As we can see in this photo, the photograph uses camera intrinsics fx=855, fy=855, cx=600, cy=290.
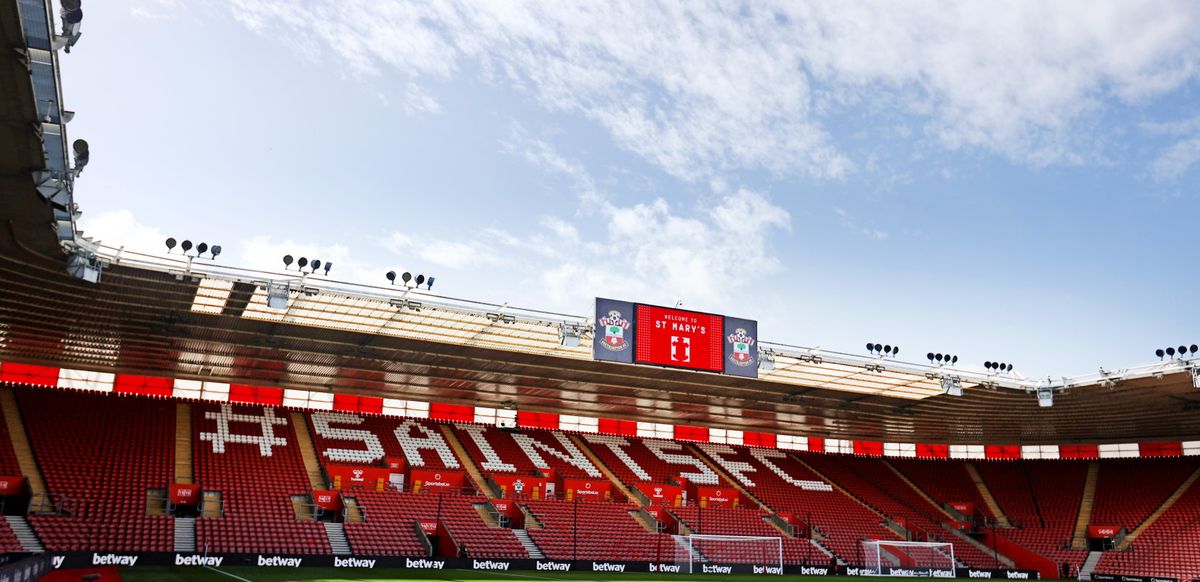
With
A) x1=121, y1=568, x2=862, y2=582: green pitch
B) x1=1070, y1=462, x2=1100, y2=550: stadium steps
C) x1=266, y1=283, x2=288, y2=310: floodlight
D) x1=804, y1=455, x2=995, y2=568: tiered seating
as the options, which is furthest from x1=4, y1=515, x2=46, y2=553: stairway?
x1=1070, y1=462, x2=1100, y2=550: stadium steps

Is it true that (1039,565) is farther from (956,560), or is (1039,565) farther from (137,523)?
(137,523)

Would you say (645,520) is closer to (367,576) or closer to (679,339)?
(679,339)

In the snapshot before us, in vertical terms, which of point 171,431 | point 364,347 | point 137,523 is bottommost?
point 137,523

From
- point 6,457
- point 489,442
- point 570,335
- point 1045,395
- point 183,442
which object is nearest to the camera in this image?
point 570,335

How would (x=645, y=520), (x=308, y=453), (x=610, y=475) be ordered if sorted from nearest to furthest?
(x=308, y=453) → (x=645, y=520) → (x=610, y=475)

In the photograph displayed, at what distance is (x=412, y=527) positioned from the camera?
3600 cm

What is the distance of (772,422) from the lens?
165ft

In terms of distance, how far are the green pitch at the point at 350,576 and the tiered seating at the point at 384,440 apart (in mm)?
10788

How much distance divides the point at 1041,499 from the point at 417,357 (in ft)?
129

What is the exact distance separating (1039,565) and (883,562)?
10133mm

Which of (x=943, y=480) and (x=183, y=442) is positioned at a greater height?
(x=183, y=442)

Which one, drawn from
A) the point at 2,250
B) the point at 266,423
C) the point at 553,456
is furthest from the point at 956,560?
the point at 2,250

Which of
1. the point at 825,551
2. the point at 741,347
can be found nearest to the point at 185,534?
the point at 741,347

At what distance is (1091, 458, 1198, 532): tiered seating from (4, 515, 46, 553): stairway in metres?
50.7
